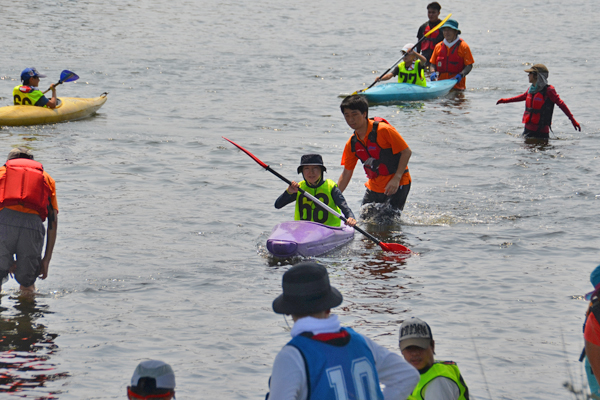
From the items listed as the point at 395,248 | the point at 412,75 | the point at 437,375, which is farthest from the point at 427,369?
the point at 412,75

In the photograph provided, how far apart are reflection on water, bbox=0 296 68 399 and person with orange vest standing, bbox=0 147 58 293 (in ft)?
0.95

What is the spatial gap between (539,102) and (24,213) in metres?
9.22

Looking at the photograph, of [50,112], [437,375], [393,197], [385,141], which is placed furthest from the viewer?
[50,112]

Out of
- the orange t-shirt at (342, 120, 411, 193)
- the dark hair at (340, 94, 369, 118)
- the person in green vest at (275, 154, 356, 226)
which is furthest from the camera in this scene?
the orange t-shirt at (342, 120, 411, 193)

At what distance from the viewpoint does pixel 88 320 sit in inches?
253

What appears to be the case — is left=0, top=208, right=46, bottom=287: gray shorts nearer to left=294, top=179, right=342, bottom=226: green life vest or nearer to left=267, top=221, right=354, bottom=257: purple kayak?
left=267, top=221, right=354, bottom=257: purple kayak

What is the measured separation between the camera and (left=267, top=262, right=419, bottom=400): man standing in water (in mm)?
2586

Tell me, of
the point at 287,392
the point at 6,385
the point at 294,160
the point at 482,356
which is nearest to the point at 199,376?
the point at 6,385

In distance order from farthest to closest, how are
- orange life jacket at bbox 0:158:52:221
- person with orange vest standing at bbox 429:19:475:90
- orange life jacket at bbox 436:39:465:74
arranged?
orange life jacket at bbox 436:39:465:74
person with orange vest standing at bbox 429:19:475:90
orange life jacket at bbox 0:158:52:221

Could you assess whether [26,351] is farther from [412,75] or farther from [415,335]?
[412,75]

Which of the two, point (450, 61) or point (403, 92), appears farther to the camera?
point (450, 61)

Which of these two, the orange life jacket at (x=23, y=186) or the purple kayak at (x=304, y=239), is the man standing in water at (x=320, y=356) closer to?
the orange life jacket at (x=23, y=186)

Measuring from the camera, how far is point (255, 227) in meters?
9.48

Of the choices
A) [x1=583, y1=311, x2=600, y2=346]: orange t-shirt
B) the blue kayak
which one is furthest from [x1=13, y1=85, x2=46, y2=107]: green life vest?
[x1=583, y1=311, x2=600, y2=346]: orange t-shirt
